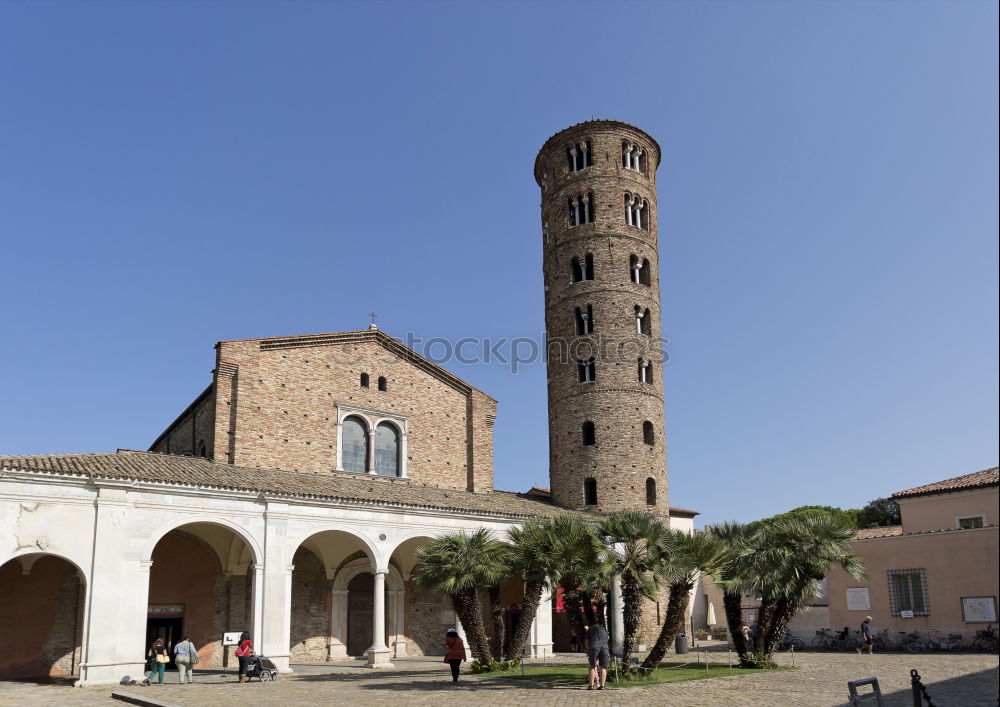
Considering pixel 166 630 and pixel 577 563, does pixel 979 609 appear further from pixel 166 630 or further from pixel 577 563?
pixel 166 630

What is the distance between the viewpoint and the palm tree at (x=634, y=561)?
59.0 feet

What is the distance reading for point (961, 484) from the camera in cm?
2911

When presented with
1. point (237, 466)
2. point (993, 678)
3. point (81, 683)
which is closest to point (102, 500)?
point (81, 683)

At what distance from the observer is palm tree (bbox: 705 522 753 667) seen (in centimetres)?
2045

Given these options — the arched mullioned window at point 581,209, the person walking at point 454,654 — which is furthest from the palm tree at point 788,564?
the arched mullioned window at point 581,209

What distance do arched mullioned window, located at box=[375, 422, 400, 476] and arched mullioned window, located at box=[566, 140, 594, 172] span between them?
1459cm

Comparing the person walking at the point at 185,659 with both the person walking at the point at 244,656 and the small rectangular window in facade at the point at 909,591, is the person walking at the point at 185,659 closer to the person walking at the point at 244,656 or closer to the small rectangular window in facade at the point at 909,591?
the person walking at the point at 244,656

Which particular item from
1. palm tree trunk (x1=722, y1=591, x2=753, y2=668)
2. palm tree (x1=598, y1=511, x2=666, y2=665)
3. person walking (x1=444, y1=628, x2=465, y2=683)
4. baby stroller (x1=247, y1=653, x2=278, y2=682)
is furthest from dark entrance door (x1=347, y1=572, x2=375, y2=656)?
palm tree trunk (x1=722, y1=591, x2=753, y2=668)

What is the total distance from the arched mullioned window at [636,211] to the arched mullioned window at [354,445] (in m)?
14.7

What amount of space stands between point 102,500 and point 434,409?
48.4 ft

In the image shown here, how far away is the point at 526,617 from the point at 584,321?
54.3ft

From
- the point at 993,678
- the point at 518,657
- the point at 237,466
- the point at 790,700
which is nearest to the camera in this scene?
the point at 790,700

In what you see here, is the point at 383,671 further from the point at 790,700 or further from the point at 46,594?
the point at 790,700

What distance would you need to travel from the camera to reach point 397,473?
3114 centimetres
